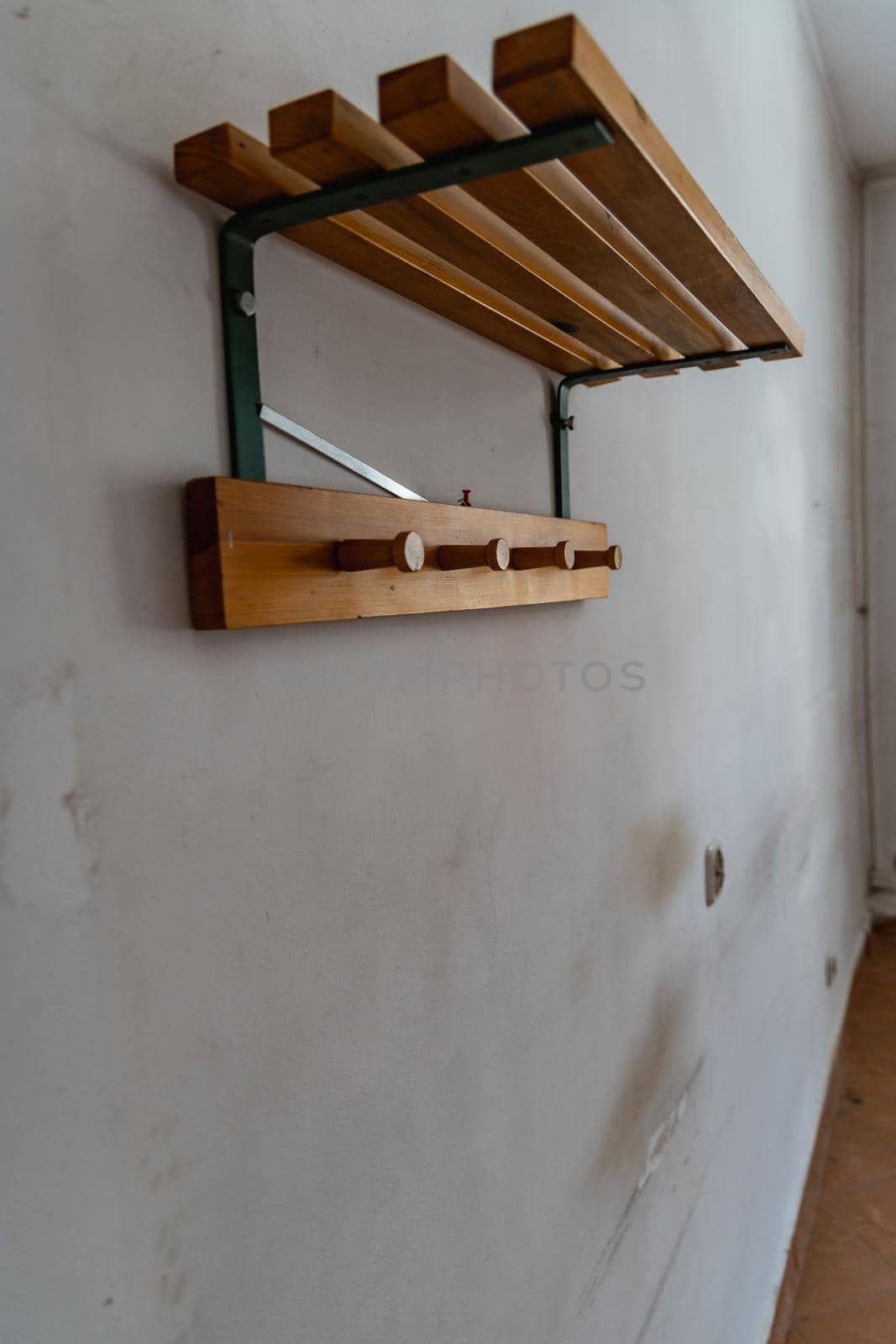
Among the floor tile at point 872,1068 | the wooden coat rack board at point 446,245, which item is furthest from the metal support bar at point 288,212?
the floor tile at point 872,1068

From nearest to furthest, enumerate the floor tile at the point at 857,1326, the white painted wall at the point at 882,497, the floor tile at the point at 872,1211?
the floor tile at the point at 857,1326 < the floor tile at the point at 872,1211 < the white painted wall at the point at 882,497

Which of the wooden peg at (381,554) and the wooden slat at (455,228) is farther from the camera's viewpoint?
the wooden peg at (381,554)

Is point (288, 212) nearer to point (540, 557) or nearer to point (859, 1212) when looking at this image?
point (540, 557)

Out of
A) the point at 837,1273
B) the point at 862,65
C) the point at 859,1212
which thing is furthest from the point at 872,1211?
the point at 862,65

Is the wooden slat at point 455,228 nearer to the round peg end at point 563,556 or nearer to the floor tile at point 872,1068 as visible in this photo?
the round peg end at point 563,556

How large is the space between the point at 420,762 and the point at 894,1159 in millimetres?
2613

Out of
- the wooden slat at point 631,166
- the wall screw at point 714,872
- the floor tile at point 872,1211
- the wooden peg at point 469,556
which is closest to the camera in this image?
the wooden slat at point 631,166

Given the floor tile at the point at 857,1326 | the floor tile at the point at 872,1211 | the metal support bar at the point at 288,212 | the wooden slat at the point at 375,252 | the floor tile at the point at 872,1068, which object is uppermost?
the wooden slat at the point at 375,252

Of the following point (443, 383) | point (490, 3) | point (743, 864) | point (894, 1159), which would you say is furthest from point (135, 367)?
point (894, 1159)

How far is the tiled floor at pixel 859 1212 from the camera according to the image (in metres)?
2.16

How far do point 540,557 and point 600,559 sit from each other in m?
0.15

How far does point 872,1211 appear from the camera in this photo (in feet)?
8.13

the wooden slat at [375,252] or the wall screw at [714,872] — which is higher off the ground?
the wooden slat at [375,252]

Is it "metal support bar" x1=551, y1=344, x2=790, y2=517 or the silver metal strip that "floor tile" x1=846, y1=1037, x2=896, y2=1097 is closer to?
"metal support bar" x1=551, y1=344, x2=790, y2=517
